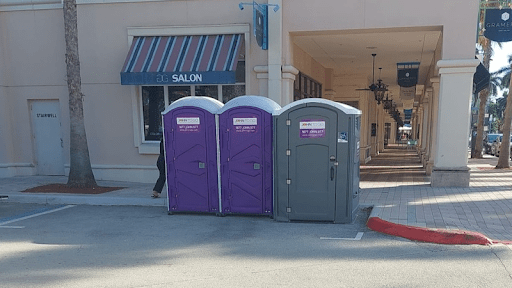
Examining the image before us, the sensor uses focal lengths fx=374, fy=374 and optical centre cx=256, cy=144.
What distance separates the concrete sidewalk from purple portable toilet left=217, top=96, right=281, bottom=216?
2.03 m

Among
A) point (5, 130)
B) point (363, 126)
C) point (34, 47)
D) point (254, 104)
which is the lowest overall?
point (363, 126)

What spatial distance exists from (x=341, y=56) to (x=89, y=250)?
11150mm

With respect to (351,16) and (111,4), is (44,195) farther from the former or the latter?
(351,16)

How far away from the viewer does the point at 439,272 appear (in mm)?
4262

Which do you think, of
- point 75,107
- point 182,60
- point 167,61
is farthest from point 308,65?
point 75,107

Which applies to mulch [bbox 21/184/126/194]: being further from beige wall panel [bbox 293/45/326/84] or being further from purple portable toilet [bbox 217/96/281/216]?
beige wall panel [bbox 293/45/326/84]

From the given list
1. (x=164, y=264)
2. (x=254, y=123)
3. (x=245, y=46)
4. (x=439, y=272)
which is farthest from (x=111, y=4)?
(x=439, y=272)

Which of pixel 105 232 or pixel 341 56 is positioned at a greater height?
pixel 341 56

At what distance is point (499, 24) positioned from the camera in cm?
941

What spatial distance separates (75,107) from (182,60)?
2988mm

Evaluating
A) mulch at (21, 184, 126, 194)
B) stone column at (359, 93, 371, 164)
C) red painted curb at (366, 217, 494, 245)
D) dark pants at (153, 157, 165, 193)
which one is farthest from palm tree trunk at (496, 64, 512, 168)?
mulch at (21, 184, 126, 194)

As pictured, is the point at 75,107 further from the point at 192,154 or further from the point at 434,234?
the point at 434,234

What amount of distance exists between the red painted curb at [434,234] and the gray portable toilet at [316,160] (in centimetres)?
82

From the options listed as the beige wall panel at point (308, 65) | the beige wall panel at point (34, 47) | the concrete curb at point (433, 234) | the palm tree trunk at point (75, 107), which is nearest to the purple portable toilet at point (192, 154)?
the concrete curb at point (433, 234)
